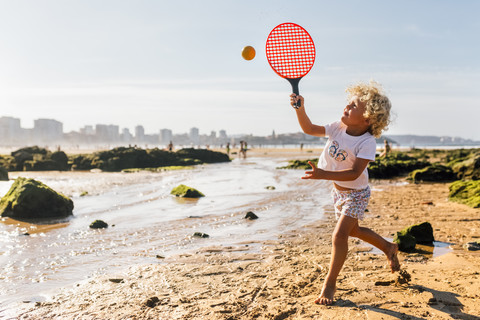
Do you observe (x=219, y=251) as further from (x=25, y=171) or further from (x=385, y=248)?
(x=25, y=171)

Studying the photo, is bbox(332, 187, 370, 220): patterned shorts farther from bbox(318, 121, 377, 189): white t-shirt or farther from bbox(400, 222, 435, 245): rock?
bbox(400, 222, 435, 245): rock

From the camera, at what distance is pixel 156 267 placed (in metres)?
4.73

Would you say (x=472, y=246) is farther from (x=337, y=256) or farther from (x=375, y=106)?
(x=375, y=106)

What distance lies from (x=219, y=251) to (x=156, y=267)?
1050mm

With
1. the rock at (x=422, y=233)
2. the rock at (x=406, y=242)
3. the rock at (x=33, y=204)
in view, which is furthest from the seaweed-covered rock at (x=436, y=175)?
the rock at (x=33, y=204)

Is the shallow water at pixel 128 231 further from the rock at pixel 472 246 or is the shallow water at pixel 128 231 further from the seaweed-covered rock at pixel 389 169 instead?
the seaweed-covered rock at pixel 389 169

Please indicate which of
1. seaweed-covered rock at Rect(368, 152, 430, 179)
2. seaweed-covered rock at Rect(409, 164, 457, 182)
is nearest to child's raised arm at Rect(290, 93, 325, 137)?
seaweed-covered rock at Rect(409, 164, 457, 182)

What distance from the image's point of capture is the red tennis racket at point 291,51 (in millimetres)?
4145

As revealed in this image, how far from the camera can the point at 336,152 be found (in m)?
3.68

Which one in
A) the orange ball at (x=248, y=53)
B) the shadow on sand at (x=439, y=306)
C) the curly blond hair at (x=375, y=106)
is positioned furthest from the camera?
the orange ball at (x=248, y=53)

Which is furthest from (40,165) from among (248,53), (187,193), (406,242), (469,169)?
(406,242)

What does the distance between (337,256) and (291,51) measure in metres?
2.29

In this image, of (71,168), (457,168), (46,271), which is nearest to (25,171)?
(71,168)

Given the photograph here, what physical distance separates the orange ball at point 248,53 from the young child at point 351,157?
177 centimetres
